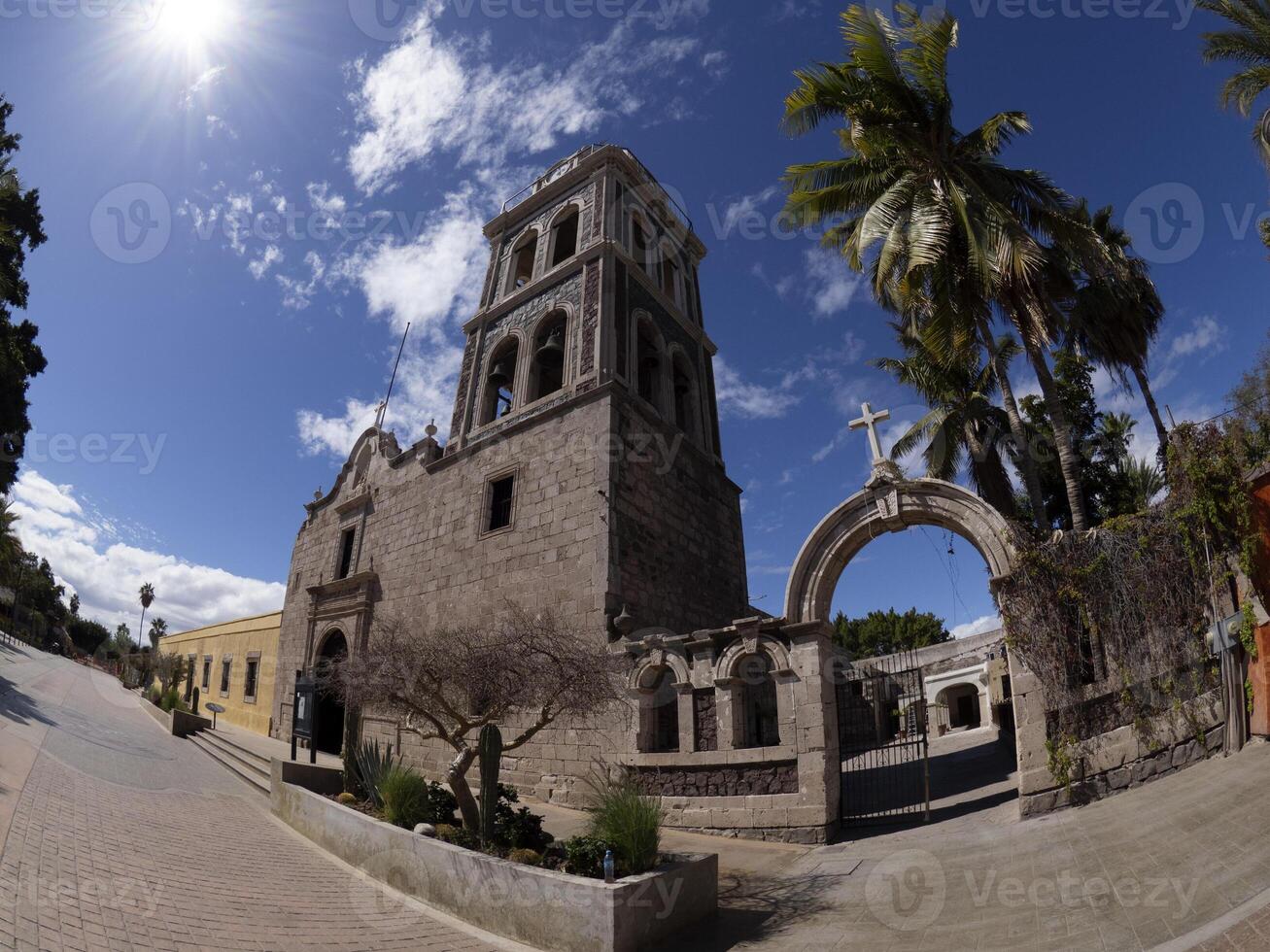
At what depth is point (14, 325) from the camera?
19.9 metres

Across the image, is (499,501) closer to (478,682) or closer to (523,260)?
(478,682)

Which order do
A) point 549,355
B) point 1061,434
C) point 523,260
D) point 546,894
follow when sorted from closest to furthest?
point 546,894 → point 1061,434 → point 549,355 → point 523,260

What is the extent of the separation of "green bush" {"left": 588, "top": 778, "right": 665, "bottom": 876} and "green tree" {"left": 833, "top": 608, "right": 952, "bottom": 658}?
3552 cm

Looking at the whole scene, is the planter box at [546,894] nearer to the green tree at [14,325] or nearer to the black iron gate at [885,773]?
the black iron gate at [885,773]

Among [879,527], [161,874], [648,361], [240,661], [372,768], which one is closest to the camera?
[161,874]

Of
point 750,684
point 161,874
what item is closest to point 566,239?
point 750,684

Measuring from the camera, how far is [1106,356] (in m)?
13.2

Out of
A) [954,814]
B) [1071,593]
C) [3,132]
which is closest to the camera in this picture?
[1071,593]

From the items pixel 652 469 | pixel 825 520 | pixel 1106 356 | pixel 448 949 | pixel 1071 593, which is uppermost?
pixel 1106 356

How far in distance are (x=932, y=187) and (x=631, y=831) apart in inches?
458

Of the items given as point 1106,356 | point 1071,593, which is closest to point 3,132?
point 1071,593

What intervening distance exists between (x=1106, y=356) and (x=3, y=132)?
103ft

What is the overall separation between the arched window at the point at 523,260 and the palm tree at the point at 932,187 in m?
10.1

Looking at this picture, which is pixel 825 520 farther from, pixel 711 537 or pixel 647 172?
pixel 647 172
